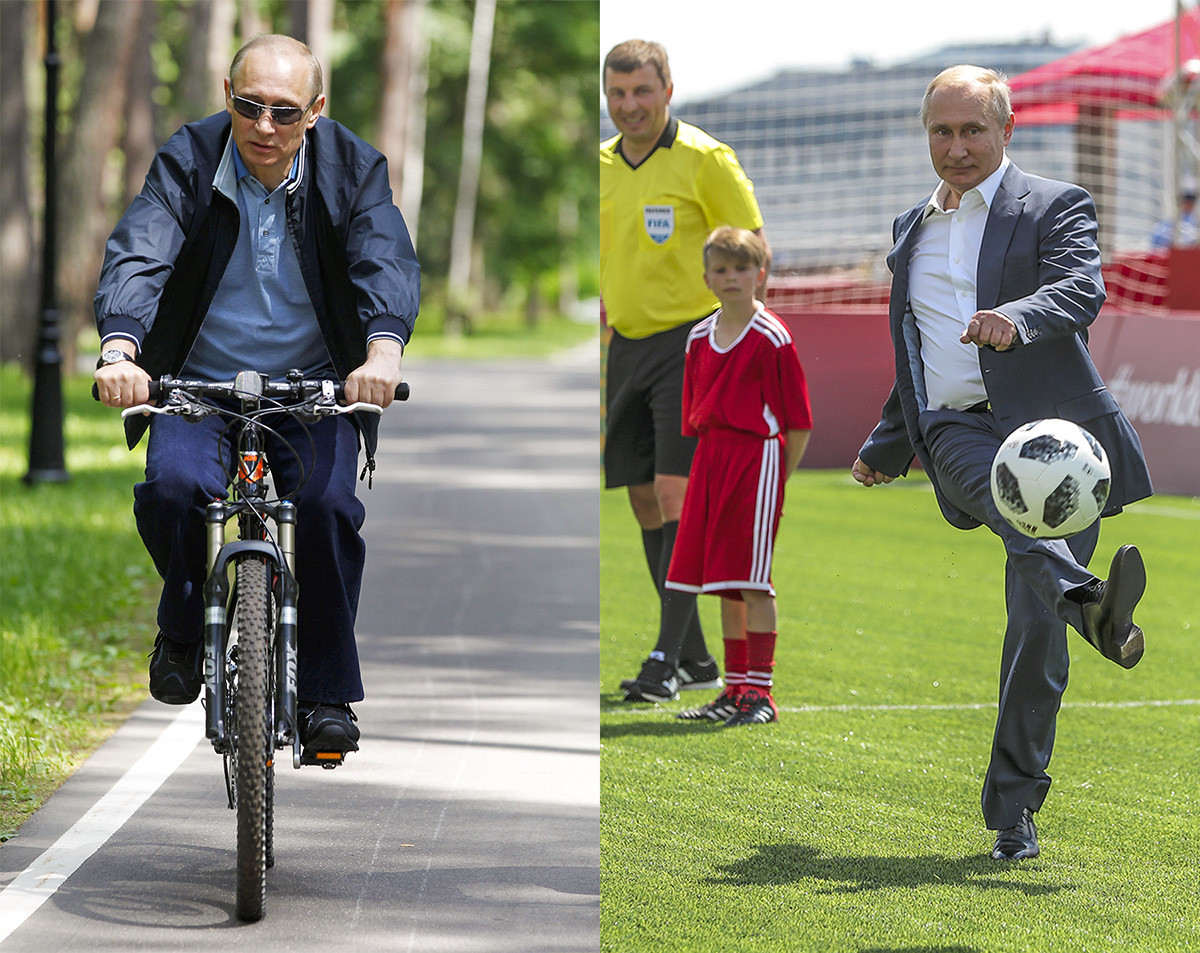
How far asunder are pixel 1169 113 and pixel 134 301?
14492 mm

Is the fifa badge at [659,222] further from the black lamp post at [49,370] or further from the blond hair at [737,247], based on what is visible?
the black lamp post at [49,370]

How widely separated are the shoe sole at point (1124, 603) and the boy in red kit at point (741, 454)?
2396mm

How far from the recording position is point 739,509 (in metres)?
6.68

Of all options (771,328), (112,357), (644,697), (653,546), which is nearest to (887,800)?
(644,697)

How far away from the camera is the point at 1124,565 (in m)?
4.14

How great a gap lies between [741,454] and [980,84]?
2306 mm

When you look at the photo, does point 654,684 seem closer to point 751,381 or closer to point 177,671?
point 751,381

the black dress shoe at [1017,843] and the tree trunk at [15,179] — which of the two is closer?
the black dress shoe at [1017,843]

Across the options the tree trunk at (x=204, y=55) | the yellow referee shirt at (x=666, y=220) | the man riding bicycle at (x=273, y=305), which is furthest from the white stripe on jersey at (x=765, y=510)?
the tree trunk at (x=204, y=55)

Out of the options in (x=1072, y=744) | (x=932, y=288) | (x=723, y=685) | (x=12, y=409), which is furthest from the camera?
(x=12, y=409)

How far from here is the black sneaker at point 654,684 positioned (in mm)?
7176

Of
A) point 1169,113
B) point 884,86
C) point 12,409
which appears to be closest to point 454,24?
point 12,409

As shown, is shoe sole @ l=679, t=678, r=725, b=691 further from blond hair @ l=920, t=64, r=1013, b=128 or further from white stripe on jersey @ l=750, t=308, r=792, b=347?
blond hair @ l=920, t=64, r=1013, b=128

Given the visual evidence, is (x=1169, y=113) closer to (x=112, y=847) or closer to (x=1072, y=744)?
(x=1072, y=744)
